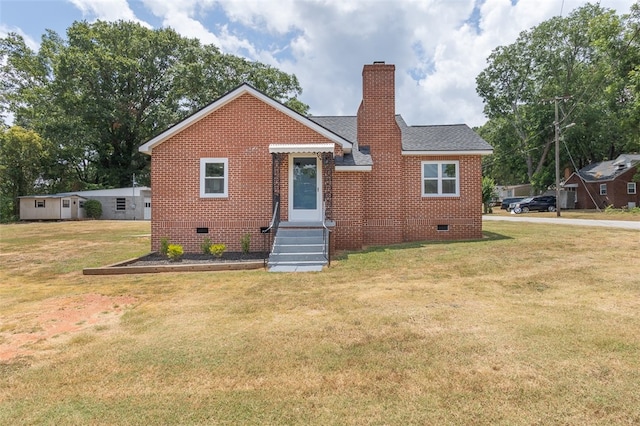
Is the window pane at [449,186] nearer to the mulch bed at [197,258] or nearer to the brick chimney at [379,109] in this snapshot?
the brick chimney at [379,109]

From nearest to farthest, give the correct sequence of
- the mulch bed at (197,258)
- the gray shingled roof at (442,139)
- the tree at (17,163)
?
the mulch bed at (197,258) → the gray shingled roof at (442,139) → the tree at (17,163)

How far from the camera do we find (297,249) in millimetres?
10508

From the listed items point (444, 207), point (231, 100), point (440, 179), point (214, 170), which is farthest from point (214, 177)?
point (444, 207)

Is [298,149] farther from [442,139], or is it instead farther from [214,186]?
[442,139]

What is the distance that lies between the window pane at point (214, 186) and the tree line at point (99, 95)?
2598 centimetres

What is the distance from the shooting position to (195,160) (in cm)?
1216

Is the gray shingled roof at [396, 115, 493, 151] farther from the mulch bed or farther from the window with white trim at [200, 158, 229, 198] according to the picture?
the mulch bed

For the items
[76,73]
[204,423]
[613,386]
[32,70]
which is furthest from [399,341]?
[32,70]

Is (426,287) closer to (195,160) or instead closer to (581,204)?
(195,160)

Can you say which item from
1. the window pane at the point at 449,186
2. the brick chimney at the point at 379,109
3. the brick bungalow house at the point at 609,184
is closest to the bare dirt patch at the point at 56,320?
the brick chimney at the point at 379,109

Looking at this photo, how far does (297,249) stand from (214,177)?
13.4 feet

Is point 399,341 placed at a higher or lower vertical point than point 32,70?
lower

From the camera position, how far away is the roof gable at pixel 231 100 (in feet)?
39.4

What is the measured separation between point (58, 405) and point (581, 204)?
48.6 m
